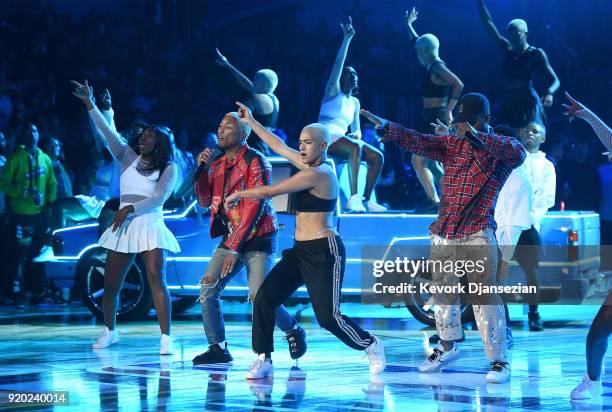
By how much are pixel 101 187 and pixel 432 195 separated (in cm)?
470

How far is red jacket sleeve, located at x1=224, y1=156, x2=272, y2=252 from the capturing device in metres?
9.28

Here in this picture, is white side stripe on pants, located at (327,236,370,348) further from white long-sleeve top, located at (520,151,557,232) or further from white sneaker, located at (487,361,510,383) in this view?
white long-sleeve top, located at (520,151,557,232)

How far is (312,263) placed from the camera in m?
8.88

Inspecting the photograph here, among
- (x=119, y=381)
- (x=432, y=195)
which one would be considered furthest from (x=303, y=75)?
(x=119, y=381)

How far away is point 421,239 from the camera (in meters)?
13.0

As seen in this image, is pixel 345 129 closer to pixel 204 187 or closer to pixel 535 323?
pixel 535 323

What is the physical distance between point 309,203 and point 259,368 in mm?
1281

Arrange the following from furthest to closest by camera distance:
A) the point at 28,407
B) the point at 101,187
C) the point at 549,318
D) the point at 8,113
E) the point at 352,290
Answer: the point at 8,113
the point at 101,187
the point at 549,318
the point at 352,290
the point at 28,407

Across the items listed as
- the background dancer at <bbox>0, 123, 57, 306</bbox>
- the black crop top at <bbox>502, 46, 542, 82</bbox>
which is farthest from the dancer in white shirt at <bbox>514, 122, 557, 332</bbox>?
the background dancer at <bbox>0, 123, 57, 306</bbox>

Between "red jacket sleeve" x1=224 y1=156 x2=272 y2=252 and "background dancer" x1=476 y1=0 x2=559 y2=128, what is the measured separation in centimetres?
563

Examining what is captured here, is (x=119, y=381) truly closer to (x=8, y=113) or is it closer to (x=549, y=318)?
(x=549, y=318)

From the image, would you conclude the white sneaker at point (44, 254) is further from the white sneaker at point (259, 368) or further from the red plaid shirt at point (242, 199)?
the white sneaker at point (259, 368)

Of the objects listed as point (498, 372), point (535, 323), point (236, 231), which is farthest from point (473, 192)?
point (535, 323)

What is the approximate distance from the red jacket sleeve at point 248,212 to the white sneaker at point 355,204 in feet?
13.3
